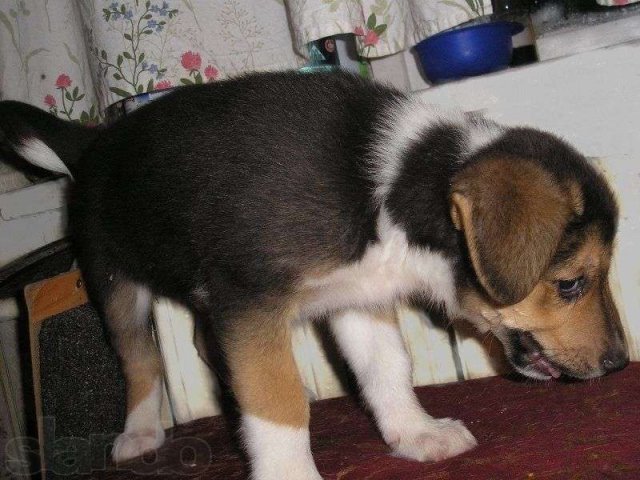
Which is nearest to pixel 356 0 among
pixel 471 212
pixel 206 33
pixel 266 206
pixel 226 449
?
pixel 206 33

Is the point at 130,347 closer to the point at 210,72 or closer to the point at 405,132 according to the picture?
the point at 210,72

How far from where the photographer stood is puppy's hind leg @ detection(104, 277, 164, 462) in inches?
94.3

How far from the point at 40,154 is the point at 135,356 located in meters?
0.82

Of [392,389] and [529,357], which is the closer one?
[529,357]

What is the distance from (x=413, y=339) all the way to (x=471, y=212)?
122 cm

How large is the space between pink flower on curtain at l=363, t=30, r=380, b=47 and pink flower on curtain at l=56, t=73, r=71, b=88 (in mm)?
1311

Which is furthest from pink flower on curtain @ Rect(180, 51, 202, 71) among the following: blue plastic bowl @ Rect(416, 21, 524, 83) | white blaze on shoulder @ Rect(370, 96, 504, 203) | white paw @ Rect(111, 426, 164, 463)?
white paw @ Rect(111, 426, 164, 463)

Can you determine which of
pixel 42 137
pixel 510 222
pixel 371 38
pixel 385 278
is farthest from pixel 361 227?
A: pixel 42 137

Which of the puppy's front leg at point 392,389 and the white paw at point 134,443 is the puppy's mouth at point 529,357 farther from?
the white paw at point 134,443

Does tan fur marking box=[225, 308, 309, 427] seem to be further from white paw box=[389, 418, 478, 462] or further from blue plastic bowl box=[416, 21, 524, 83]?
blue plastic bowl box=[416, 21, 524, 83]

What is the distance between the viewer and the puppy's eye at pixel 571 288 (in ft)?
5.43

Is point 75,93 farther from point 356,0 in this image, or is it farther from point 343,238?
point 343,238

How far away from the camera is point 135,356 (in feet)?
8.01

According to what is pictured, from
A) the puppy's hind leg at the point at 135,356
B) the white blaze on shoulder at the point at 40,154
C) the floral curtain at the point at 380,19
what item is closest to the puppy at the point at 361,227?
the floral curtain at the point at 380,19
